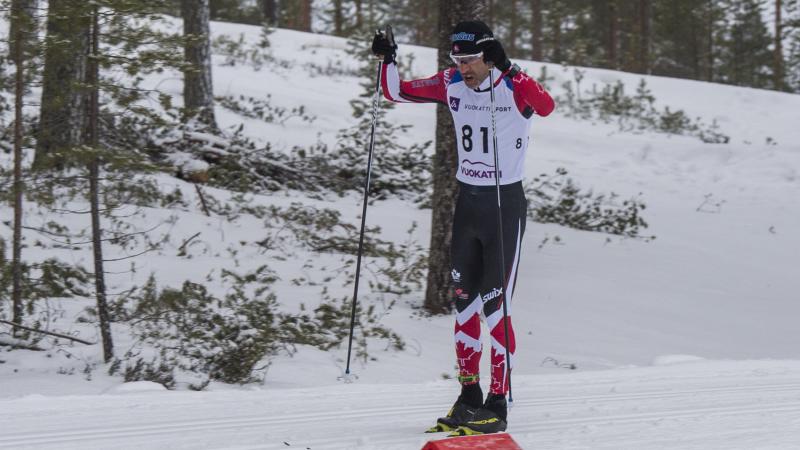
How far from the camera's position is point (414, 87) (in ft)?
18.4

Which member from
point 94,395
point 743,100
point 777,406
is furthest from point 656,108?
point 94,395

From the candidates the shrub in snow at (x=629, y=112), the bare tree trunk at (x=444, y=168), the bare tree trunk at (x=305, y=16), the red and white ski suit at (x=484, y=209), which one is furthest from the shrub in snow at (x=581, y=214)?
the bare tree trunk at (x=305, y=16)

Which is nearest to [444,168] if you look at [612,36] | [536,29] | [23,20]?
[23,20]

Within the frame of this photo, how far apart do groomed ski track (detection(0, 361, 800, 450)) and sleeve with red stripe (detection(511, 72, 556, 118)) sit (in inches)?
77.9

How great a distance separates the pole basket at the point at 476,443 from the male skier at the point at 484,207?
0.62 meters

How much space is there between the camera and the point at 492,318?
17.8ft

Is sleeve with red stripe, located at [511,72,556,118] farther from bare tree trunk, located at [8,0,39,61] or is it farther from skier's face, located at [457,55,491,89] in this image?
bare tree trunk, located at [8,0,39,61]

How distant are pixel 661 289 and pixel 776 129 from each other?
38.4 feet

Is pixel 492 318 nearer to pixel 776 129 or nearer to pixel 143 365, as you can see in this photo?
pixel 143 365

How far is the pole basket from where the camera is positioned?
14.1 feet

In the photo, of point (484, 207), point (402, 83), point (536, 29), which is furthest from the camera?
point (536, 29)

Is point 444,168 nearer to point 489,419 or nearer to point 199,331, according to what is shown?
point 199,331

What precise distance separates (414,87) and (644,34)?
3245 cm

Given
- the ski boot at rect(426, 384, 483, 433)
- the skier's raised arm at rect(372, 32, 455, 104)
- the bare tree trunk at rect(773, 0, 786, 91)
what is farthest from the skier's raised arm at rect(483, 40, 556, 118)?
the bare tree trunk at rect(773, 0, 786, 91)
